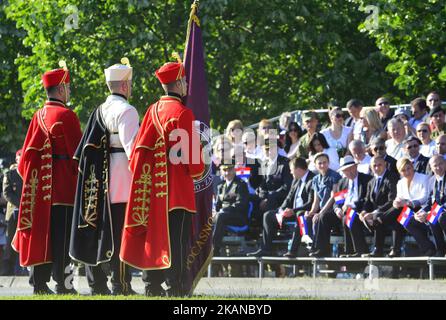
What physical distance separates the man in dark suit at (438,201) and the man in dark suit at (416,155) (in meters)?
0.60

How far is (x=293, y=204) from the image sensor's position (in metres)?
19.2

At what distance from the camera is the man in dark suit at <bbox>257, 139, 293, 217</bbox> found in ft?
64.2

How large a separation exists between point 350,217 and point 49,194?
489cm

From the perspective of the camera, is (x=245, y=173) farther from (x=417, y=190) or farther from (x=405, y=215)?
(x=405, y=215)

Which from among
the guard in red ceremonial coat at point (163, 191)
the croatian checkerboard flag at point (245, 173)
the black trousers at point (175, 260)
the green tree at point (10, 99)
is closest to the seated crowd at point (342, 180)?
the croatian checkerboard flag at point (245, 173)

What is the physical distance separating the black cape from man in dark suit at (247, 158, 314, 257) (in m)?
5.26

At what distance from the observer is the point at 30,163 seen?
14.5 meters

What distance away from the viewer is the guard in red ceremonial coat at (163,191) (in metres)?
13.3

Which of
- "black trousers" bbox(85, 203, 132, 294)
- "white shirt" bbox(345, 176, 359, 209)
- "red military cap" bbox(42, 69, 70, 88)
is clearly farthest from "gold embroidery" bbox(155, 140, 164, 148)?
"white shirt" bbox(345, 176, 359, 209)

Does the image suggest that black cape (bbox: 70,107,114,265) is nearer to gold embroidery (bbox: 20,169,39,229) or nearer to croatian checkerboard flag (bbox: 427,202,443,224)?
gold embroidery (bbox: 20,169,39,229)

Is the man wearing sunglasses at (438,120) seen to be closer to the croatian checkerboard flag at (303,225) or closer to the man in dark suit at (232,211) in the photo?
the croatian checkerboard flag at (303,225)

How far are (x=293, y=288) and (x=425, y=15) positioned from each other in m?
9.50

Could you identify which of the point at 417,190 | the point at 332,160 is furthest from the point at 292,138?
the point at 417,190
